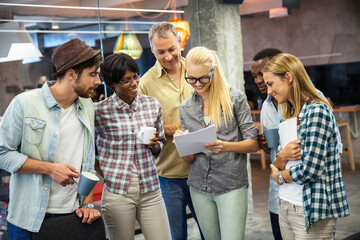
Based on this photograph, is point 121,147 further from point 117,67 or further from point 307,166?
point 307,166

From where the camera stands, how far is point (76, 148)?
217cm

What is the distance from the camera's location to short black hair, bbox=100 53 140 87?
237 centimetres

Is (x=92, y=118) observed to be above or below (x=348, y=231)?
above

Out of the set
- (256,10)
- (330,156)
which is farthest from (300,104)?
(256,10)

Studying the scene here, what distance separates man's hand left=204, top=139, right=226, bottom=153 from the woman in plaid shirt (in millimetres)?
285

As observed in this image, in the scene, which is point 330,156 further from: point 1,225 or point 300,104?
point 1,225

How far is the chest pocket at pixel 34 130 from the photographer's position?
203 cm

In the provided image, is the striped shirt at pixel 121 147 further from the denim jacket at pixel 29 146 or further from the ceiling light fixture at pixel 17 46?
the ceiling light fixture at pixel 17 46

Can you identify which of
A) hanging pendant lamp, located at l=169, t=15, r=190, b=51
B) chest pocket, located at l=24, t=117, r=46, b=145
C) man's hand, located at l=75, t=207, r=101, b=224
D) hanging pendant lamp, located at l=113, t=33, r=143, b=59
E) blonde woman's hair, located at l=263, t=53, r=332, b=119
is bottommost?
man's hand, located at l=75, t=207, r=101, b=224

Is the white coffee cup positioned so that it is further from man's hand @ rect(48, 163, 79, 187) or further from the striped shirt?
man's hand @ rect(48, 163, 79, 187)

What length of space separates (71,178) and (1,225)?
6.61ft

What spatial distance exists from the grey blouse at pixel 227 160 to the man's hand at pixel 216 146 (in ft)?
0.31

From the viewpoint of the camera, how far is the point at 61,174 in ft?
6.53

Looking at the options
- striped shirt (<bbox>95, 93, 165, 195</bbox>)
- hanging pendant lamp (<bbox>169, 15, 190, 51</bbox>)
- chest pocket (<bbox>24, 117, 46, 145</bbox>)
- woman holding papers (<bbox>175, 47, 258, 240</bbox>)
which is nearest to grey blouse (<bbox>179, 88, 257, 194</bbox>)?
woman holding papers (<bbox>175, 47, 258, 240</bbox>)
